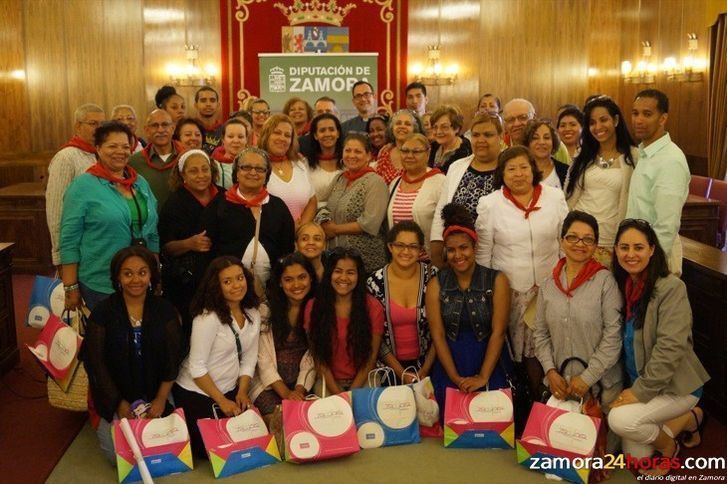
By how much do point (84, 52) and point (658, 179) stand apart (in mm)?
8447

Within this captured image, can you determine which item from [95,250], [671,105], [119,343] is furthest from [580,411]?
[671,105]

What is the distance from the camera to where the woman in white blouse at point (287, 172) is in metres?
4.50

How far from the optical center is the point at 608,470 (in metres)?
3.53

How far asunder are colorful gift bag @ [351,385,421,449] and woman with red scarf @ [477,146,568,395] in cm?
69

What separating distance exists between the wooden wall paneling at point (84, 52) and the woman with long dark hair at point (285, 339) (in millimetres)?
7204

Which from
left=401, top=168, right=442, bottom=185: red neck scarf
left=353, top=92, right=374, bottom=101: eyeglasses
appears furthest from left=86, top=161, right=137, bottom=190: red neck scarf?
left=353, top=92, right=374, bottom=101: eyeglasses

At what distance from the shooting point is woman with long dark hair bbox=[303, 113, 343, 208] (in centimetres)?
475

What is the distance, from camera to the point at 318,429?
3.65 metres

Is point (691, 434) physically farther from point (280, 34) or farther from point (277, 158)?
point (280, 34)

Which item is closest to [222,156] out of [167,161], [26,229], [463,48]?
[167,161]

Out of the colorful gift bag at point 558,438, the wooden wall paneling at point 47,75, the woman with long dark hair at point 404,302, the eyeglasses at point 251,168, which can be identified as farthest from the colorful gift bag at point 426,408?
the wooden wall paneling at point 47,75

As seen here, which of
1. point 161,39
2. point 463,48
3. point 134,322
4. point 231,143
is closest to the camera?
point 134,322

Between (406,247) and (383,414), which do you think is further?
(406,247)

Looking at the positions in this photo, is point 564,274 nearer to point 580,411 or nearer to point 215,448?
point 580,411
